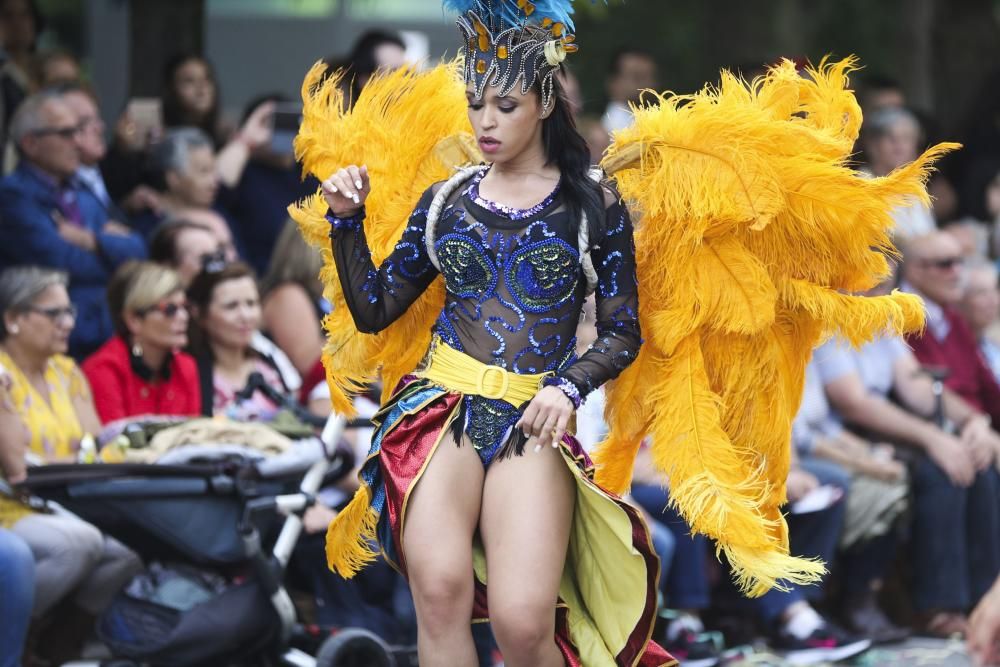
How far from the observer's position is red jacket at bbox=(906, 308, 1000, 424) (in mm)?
8516

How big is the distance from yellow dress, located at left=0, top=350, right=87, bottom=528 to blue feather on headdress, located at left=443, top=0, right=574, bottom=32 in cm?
250

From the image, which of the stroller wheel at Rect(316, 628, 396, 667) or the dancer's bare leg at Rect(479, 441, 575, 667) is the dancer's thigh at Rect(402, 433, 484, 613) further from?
the stroller wheel at Rect(316, 628, 396, 667)

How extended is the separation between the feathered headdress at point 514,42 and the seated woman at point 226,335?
8.58 feet

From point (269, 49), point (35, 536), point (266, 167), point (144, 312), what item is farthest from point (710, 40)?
point (35, 536)

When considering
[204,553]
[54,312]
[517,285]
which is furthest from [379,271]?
[54,312]

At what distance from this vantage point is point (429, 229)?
14.8ft

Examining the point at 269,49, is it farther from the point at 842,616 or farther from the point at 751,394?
the point at 751,394

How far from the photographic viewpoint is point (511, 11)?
14.3 ft

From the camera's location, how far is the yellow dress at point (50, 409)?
20.0 feet

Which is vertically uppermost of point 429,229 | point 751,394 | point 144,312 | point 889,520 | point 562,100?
point 562,100

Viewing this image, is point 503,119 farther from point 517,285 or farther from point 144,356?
point 144,356

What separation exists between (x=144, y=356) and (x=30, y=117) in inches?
60.3

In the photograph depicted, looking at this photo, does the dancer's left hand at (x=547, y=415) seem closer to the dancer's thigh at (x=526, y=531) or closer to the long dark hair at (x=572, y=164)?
the dancer's thigh at (x=526, y=531)

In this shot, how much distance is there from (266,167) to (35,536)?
3.36 m
